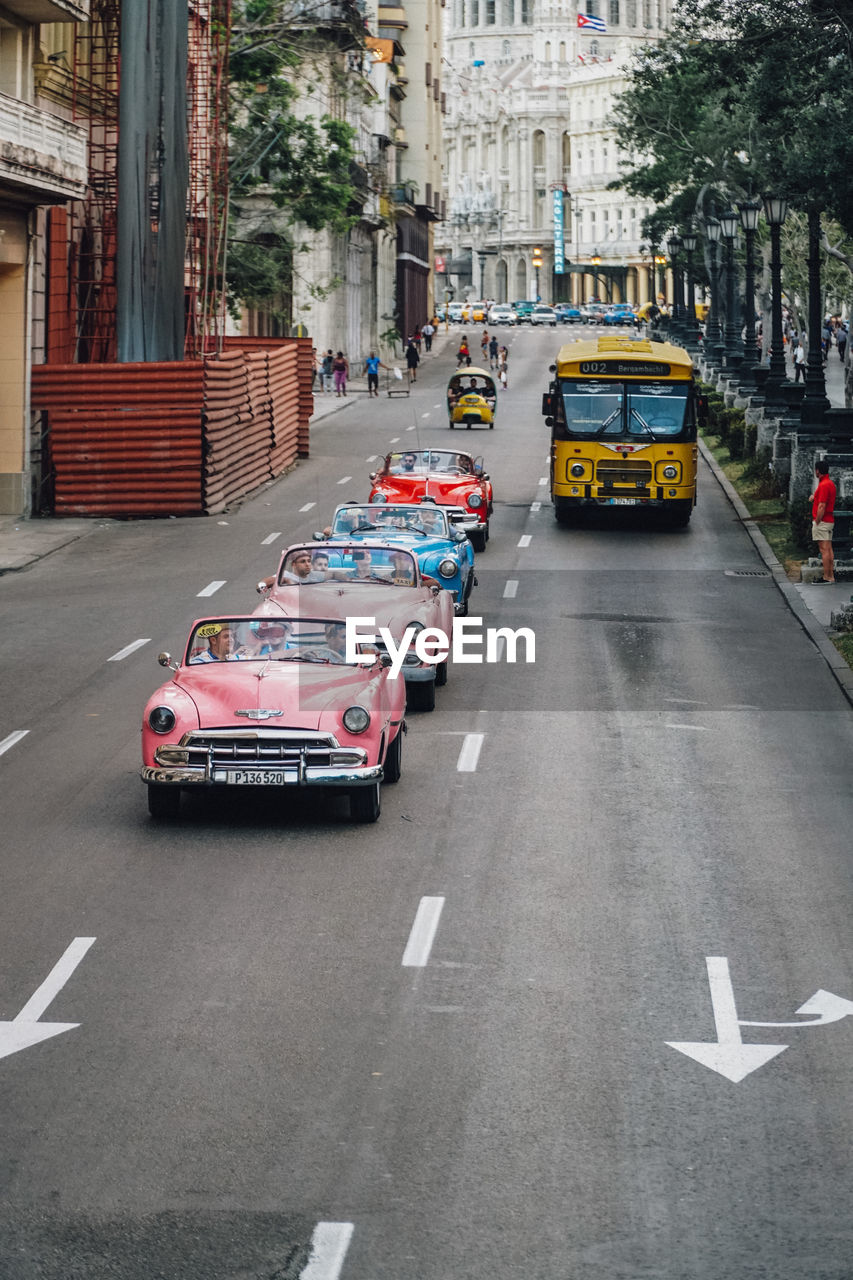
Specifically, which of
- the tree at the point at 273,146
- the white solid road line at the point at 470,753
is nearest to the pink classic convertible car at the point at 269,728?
the white solid road line at the point at 470,753

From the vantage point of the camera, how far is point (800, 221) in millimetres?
77312

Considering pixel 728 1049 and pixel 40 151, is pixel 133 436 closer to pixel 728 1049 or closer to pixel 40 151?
pixel 40 151

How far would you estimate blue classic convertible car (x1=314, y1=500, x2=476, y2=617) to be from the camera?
2386 centimetres

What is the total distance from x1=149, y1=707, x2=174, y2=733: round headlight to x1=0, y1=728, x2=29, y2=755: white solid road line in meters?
3.88

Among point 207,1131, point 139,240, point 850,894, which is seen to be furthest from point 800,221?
point 207,1131

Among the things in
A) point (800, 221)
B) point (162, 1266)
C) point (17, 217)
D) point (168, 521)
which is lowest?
point (162, 1266)

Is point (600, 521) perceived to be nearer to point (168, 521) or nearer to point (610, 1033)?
point (168, 521)

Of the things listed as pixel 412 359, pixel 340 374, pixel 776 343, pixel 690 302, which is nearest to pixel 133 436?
pixel 776 343

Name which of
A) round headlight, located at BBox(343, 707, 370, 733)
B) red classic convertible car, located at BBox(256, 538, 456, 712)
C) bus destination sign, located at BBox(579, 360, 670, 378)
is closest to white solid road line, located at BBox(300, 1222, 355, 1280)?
round headlight, located at BBox(343, 707, 370, 733)

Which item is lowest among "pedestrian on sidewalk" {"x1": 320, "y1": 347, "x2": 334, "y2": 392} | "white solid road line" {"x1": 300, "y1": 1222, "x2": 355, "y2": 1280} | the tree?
"white solid road line" {"x1": 300, "y1": 1222, "x2": 355, "y2": 1280}

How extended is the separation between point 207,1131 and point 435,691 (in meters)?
12.1

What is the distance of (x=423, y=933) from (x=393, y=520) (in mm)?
13400

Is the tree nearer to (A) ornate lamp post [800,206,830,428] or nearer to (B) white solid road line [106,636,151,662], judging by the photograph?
(A) ornate lamp post [800,206,830,428]

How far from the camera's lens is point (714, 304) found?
7488 cm
